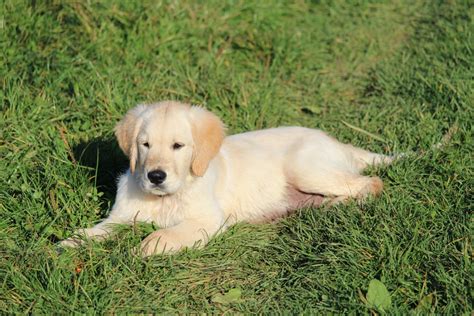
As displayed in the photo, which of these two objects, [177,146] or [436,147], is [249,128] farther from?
[177,146]

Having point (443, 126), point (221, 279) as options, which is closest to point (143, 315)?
point (221, 279)

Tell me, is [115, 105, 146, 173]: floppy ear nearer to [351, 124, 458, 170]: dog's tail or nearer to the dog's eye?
the dog's eye

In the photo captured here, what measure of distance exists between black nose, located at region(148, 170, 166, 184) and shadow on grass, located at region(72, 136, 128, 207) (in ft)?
2.82

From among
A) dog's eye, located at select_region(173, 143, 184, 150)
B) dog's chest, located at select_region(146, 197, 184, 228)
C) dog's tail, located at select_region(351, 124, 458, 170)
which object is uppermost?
dog's eye, located at select_region(173, 143, 184, 150)

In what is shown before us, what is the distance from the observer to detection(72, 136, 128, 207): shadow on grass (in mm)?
5293

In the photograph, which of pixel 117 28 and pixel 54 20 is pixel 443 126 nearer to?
pixel 117 28

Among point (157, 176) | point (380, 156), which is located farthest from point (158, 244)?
point (380, 156)

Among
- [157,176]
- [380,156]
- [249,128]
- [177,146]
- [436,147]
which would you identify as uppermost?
[177,146]

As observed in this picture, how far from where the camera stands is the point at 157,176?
4.37 meters

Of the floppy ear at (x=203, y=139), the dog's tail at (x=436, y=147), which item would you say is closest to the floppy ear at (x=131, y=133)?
the floppy ear at (x=203, y=139)

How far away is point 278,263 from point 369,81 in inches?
133

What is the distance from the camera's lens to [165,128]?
4504mm

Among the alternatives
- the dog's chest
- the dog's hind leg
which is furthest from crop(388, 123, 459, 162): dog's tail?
the dog's chest

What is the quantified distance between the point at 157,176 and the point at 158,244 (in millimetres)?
415
